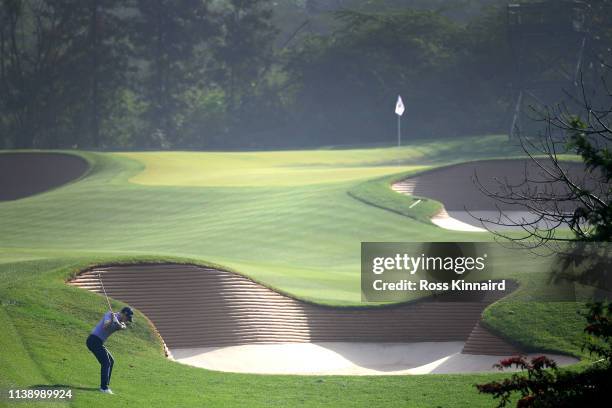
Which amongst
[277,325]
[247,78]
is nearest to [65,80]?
[247,78]

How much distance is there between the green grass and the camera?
18594mm

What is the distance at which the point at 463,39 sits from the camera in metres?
89.4

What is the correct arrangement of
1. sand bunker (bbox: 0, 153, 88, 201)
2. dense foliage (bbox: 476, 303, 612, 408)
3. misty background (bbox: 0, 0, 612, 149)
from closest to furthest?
dense foliage (bbox: 476, 303, 612, 408)
sand bunker (bbox: 0, 153, 88, 201)
misty background (bbox: 0, 0, 612, 149)

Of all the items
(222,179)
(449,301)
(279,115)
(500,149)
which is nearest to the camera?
(449,301)

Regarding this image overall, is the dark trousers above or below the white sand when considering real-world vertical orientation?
above

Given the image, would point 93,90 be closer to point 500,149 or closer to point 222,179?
point 500,149

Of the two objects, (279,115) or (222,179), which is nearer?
(222,179)

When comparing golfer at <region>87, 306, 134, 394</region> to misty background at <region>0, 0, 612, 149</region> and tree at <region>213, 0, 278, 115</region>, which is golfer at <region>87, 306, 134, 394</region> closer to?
misty background at <region>0, 0, 612, 149</region>

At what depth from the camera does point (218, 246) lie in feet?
128

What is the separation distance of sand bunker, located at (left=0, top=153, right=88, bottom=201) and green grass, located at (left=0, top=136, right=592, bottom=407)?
1.43 meters

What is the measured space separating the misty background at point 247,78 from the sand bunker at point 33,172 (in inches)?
1387

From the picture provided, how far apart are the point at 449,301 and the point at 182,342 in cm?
628

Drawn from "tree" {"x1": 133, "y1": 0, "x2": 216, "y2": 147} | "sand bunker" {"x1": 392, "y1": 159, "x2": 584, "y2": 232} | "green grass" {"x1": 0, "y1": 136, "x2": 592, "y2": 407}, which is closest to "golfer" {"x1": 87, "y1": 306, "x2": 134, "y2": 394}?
"green grass" {"x1": 0, "y1": 136, "x2": 592, "y2": 407}

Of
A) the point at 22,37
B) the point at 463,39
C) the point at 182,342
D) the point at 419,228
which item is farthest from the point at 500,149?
the point at 182,342
